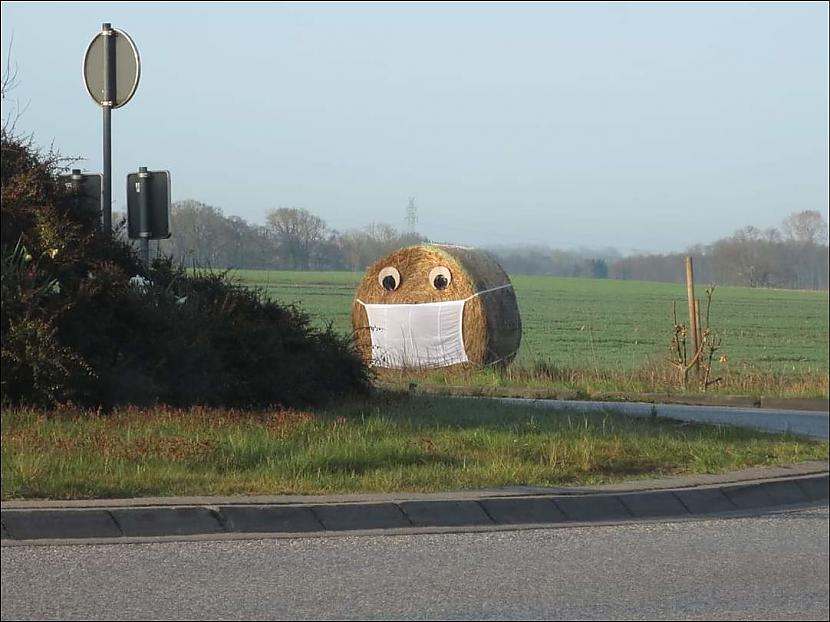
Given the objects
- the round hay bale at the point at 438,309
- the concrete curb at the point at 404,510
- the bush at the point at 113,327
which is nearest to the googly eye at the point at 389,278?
the round hay bale at the point at 438,309

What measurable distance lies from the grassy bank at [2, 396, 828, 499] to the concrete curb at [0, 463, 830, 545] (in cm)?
31

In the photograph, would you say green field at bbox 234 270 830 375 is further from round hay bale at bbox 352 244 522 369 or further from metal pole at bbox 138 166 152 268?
metal pole at bbox 138 166 152 268

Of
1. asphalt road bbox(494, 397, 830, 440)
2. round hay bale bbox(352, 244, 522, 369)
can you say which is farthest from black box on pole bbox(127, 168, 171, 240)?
round hay bale bbox(352, 244, 522, 369)

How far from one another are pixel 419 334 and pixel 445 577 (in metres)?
15.9

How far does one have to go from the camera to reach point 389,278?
23.1 meters

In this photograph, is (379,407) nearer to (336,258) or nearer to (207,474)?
(207,474)

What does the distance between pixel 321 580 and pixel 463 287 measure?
15.7 m

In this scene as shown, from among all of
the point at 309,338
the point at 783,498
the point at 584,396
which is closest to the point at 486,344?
the point at 584,396

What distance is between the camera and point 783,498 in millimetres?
8617

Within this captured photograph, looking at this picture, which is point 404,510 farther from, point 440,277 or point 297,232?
point 297,232

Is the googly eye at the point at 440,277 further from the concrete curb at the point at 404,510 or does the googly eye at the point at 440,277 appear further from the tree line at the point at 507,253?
the concrete curb at the point at 404,510

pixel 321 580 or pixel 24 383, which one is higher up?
pixel 24 383

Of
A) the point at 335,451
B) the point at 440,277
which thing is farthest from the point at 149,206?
the point at 440,277

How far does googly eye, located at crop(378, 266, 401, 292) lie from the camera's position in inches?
905
